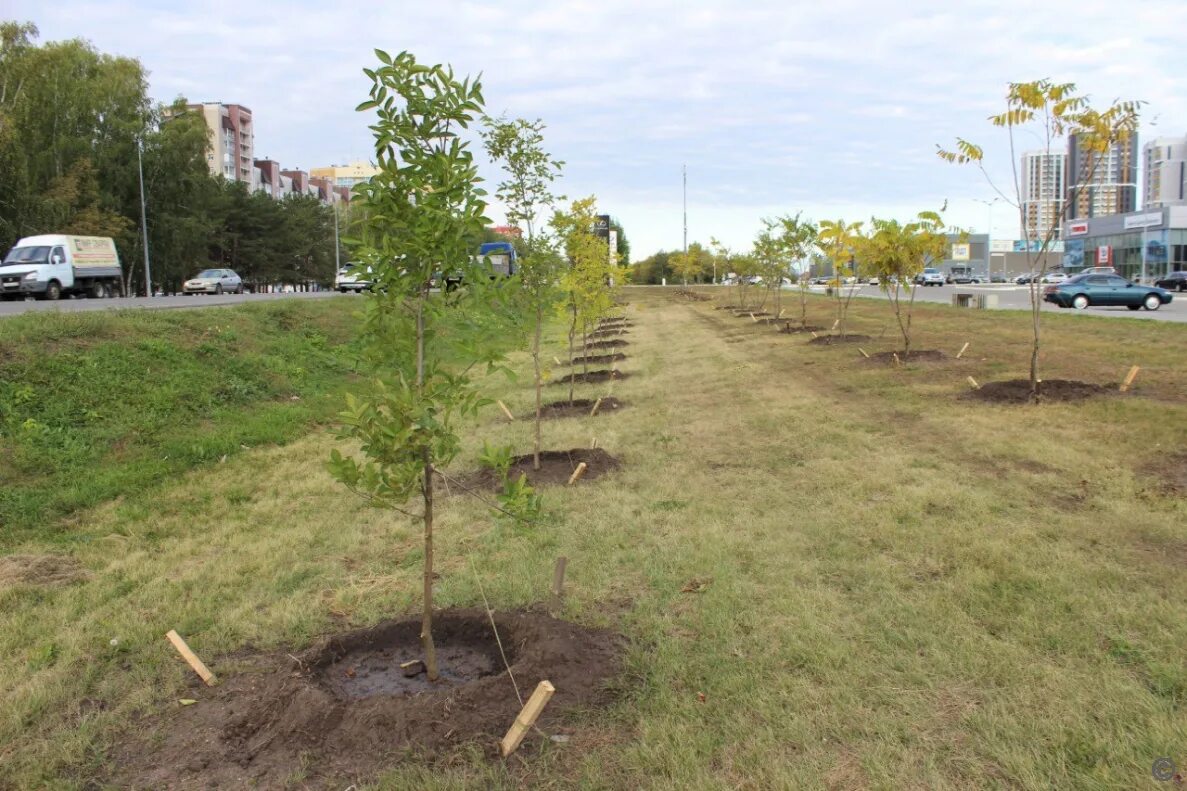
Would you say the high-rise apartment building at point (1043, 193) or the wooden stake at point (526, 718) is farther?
the high-rise apartment building at point (1043, 193)

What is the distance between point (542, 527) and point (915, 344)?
13.0 metres

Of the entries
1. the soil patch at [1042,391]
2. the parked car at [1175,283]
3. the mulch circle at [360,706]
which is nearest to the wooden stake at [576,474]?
the mulch circle at [360,706]

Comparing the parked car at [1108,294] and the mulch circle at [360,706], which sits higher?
the parked car at [1108,294]

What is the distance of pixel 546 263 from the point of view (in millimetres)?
8203

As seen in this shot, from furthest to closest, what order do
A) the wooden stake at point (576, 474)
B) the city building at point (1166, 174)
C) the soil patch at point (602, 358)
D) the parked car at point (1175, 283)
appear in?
the city building at point (1166, 174) → the parked car at point (1175, 283) → the soil patch at point (602, 358) → the wooden stake at point (576, 474)

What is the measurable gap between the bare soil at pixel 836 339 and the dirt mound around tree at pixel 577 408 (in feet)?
25.9

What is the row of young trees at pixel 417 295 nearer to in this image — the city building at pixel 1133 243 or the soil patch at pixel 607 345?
the soil patch at pixel 607 345

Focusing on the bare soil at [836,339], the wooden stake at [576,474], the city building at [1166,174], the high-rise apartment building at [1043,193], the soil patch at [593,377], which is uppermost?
the city building at [1166,174]

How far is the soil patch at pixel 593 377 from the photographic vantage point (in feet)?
46.2

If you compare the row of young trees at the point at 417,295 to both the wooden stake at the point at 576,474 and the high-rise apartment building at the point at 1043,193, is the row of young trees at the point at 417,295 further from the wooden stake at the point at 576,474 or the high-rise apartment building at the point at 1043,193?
the high-rise apartment building at the point at 1043,193

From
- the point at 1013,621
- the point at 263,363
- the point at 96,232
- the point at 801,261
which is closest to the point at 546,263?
the point at 1013,621

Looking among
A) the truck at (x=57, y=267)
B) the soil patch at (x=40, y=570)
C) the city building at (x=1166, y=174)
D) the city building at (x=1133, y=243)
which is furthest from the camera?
the city building at (x=1166, y=174)

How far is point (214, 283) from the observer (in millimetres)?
41000

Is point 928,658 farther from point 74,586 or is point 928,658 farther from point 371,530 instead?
point 74,586
